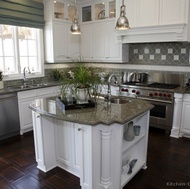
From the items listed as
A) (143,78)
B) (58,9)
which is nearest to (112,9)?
(58,9)

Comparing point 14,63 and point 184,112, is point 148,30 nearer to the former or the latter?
point 184,112

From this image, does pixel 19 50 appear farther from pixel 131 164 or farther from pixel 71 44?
pixel 131 164

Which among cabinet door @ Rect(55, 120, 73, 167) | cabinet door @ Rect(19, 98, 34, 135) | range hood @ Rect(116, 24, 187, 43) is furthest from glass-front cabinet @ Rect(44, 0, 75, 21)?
cabinet door @ Rect(55, 120, 73, 167)

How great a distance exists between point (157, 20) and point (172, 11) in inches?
11.5

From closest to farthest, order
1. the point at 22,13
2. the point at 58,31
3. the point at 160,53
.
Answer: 1. the point at 22,13
2. the point at 160,53
3. the point at 58,31

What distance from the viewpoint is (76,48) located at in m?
5.21

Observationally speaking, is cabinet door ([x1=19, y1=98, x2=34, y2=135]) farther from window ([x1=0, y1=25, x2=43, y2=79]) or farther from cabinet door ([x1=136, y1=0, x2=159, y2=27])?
cabinet door ([x1=136, y1=0, x2=159, y2=27])

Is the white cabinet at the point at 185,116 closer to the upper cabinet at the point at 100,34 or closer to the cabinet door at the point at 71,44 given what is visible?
the upper cabinet at the point at 100,34

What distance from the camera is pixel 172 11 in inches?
137

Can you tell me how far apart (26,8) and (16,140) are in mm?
2682

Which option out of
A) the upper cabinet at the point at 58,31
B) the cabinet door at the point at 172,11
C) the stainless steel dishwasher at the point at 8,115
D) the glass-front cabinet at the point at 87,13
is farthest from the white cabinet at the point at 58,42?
the cabinet door at the point at 172,11

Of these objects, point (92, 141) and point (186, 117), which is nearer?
point (92, 141)

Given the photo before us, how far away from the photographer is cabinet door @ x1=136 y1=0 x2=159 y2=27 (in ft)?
12.0

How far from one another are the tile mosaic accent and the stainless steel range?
0.51m
